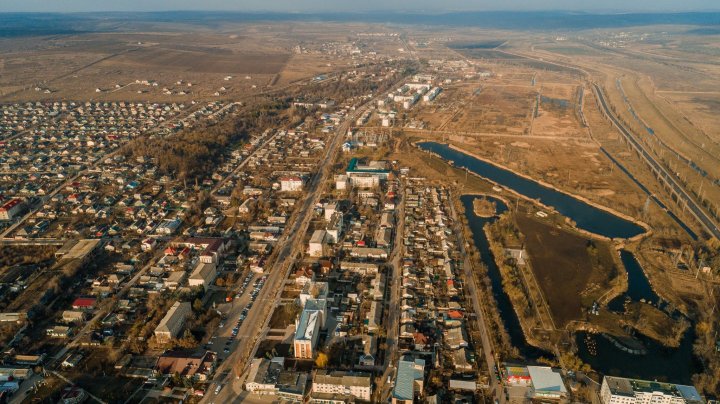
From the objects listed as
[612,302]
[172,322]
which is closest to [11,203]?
[172,322]

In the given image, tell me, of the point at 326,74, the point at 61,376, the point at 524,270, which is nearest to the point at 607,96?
the point at 326,74

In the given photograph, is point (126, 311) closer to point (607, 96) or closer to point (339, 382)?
point (339, 382)

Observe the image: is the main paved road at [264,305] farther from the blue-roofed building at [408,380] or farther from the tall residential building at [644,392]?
the tall residential building at [644,392]

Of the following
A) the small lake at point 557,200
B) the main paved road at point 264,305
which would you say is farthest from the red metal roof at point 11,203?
the small lake at point 557,200

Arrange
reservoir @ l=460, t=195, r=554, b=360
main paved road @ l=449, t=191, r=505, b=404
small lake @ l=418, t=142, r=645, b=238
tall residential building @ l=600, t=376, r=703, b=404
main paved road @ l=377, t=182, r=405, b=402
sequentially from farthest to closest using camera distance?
small lake @ l=418, t=142, r=645, b=238 → reservoir @ l=460, t=195, r=554, b=360 → main paved road @ l=377, t=182, r=405, b=402 → main paved road @ l=449, t=191, r=505, b=404 → tall residential building @ l=600, t=376, r=703, b=404

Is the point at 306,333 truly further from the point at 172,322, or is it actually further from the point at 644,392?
the point at 644,392

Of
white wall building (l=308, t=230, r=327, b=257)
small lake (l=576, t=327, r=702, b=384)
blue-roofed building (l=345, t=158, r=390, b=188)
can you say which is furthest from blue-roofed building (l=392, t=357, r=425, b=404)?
blue-roofed building (l=345, t=158, r=390, b=188)

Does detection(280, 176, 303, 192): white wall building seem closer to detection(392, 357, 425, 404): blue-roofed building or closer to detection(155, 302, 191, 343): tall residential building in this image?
detection(155, 302, 191, 343): tall residential building
